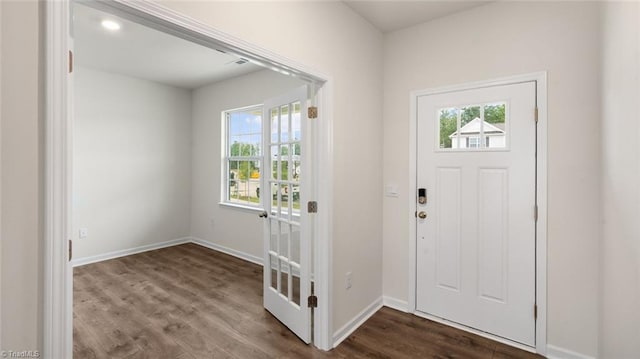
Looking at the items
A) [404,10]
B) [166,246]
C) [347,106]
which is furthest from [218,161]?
[404,10]

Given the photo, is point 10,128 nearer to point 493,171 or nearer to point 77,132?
point 493,171

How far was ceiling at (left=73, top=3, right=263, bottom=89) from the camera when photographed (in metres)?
2.95

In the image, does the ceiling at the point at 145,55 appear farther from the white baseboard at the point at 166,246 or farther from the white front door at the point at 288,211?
the white baseboard at the point at 166,246

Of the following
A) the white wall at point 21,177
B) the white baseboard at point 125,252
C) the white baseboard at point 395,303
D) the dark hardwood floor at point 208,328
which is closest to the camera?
the white wall at point 21,177

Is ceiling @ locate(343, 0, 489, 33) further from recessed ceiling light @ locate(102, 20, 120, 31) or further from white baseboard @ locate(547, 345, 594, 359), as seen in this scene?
white baseboard @ locate(547, 345, 594, 359)

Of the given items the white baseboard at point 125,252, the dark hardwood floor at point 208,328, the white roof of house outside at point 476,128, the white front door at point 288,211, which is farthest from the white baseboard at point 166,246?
the white roof of house outside at point 476,128

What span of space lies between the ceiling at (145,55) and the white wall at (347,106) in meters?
1.36

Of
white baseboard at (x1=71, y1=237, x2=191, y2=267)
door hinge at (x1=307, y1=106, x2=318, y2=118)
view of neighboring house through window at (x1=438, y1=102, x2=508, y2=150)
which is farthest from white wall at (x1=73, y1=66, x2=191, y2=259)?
view of neighboring house through window at (x1=438, y1=102, x2=508, y2=150)

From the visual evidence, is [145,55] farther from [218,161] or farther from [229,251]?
[229,251]

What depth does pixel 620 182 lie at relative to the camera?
1536mm

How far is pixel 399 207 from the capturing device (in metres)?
2.84

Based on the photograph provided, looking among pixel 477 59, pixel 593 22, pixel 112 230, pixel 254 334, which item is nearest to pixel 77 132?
pixel 112 230

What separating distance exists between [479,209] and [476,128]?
671 millimetres

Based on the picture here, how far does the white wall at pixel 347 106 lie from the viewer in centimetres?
183
